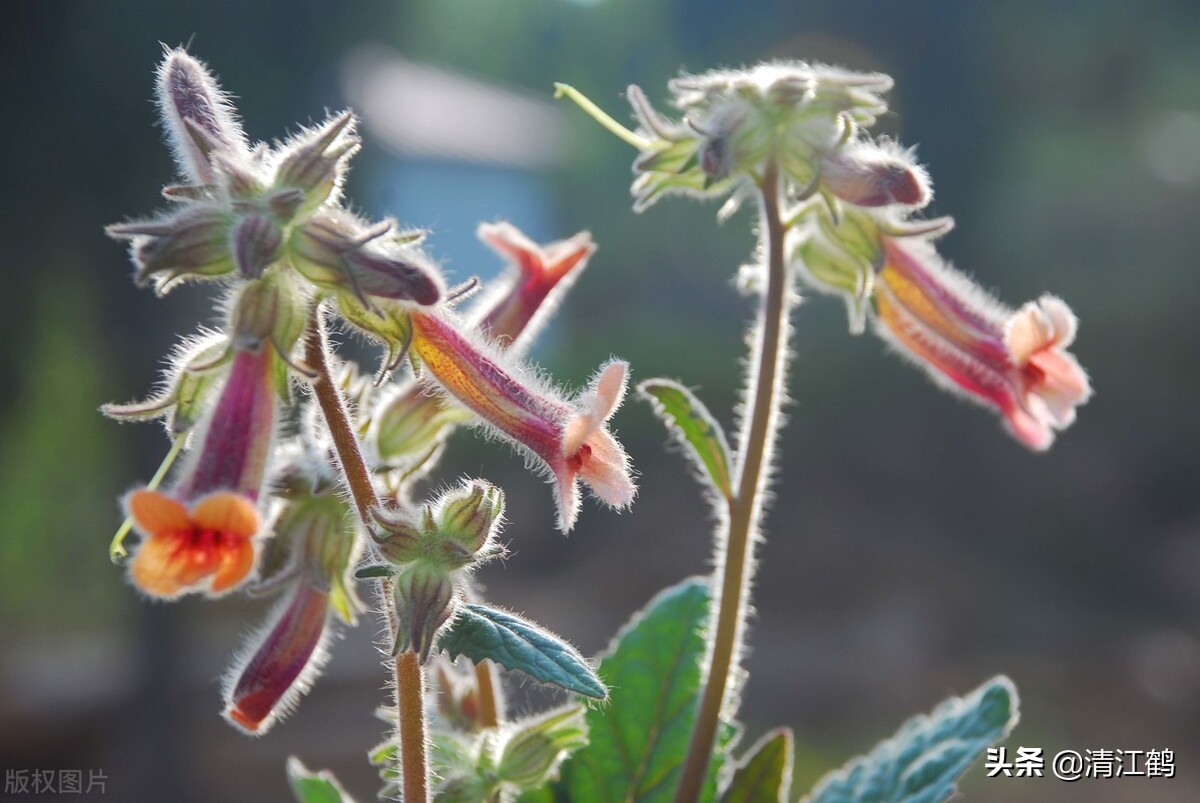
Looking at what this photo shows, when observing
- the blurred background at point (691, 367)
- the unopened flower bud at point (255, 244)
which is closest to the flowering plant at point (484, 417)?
the unopened flower bud at point (255, 244)

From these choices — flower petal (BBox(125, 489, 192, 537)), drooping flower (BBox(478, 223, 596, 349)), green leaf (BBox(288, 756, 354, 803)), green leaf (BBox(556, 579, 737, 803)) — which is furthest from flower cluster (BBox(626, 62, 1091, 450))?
green leaf (BBox(288, 756, 354, 803))

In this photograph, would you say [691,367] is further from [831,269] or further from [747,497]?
[747,497]

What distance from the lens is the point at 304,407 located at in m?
0.90

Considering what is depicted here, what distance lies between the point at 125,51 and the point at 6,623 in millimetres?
3265

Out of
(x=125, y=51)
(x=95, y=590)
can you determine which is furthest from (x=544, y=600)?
(x=125, y=51)

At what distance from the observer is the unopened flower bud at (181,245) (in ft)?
2.24

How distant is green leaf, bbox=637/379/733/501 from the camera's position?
93 centimetres

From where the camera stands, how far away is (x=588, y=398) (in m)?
0.78

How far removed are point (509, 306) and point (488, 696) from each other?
0.35 meters

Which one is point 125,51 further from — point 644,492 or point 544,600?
point 644,492

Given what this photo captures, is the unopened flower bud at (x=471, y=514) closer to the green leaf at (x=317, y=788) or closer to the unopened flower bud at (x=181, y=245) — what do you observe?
the unopened flower bud at (x=181, y=245)

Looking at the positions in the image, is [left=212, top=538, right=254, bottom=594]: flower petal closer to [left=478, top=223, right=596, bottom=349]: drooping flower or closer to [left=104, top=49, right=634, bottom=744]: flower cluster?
[left=104, top=49, right=634, bottom=744]: flower cluster

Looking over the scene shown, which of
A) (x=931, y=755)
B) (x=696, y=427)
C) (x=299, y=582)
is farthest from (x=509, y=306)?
(x=931, y=755)

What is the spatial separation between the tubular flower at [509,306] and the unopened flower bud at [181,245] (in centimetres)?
22
